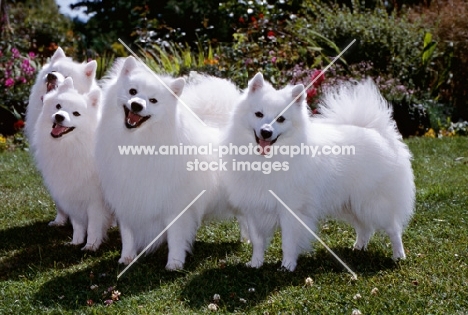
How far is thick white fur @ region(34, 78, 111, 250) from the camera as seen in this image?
4859mm

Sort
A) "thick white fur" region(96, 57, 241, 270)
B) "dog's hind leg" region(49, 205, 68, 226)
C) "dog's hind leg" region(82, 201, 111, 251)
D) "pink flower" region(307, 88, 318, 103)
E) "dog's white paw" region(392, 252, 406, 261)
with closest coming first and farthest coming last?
"thick white fur" region(96, 57, 241, 270)
"dog's white paw" region(392, 252, 406, 261)
"dog's hind leg" region(82, 201, 111, 251)
"dog's hind leg" region(49, 205, 68, 226)
"pink flower" region(307, 88, 318, 103)

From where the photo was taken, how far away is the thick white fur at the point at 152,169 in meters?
4.33

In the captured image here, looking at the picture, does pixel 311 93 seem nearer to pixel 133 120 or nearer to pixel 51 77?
pixel 51 77

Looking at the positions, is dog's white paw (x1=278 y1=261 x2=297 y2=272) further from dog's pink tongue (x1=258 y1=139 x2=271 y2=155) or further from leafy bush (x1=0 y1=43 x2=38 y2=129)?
leafy bush (x1=0 y1=43 x2=38 y2=129)

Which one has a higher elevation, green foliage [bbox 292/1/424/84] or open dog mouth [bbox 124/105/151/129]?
open dog mouth [bbox 124/105/151/129]

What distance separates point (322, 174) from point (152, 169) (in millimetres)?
1194

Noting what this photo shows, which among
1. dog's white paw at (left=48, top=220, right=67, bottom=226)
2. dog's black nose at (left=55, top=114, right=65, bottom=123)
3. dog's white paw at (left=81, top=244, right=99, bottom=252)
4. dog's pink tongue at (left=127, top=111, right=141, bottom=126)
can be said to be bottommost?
dog's white paw at (left=48, top=220, right=67, bottom=226)

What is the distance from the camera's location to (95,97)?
15.9ft

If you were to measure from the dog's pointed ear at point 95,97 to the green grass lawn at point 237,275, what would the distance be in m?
1.15

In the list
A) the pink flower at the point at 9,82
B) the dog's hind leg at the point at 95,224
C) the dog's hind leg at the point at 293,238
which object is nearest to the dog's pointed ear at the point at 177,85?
the dog's hind leg at the point at 293,238

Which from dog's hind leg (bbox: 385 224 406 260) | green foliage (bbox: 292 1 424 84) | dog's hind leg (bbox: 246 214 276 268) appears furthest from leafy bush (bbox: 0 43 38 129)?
dog's hind leg (bbox: 385 224 406 260)

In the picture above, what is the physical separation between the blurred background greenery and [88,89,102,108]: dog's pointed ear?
170 inches

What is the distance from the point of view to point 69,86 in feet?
16.2

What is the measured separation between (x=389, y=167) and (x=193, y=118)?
1.47m
